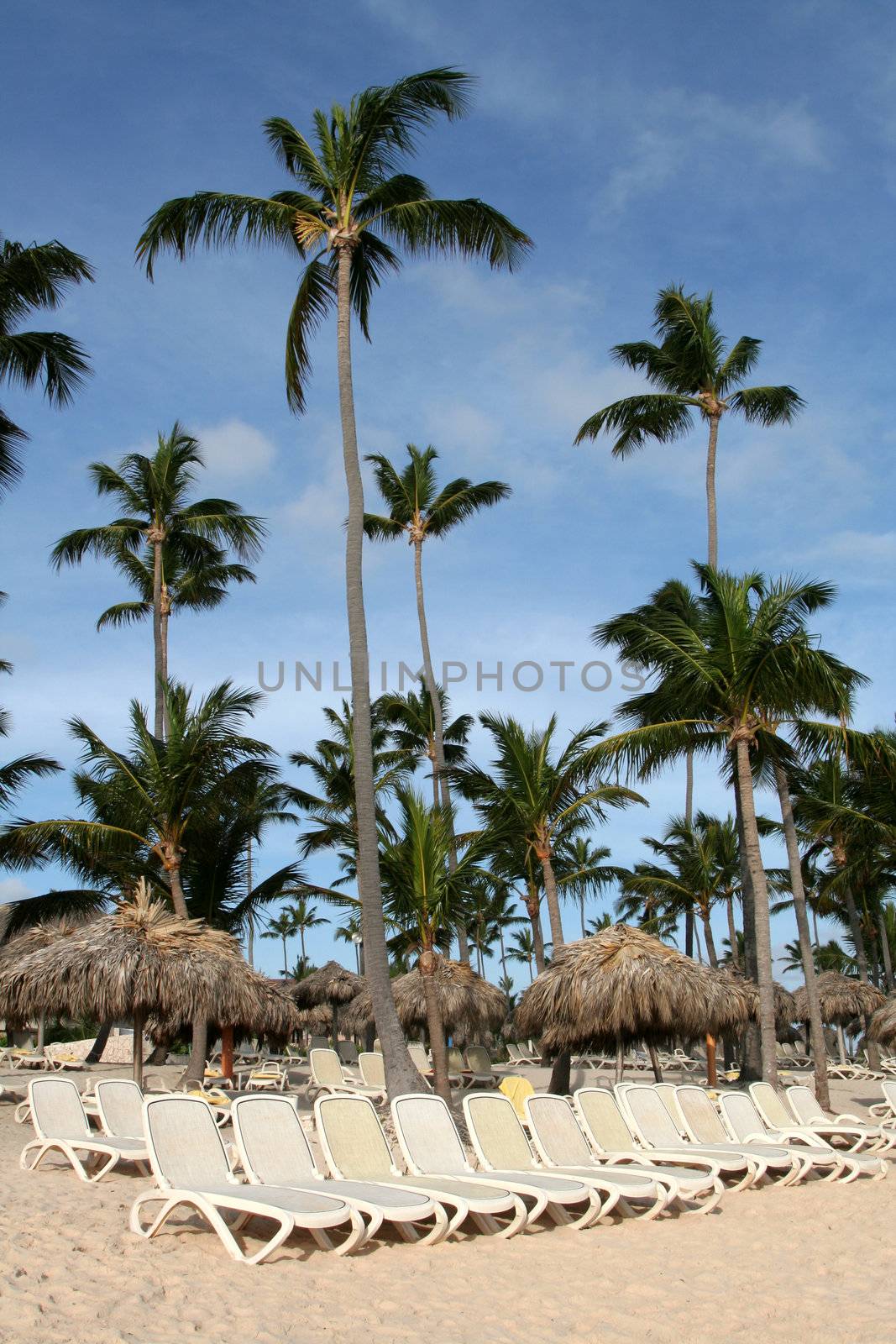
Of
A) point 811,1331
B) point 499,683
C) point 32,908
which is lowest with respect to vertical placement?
point 811,1331

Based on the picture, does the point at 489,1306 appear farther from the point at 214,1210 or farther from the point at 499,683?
the point at 499,683

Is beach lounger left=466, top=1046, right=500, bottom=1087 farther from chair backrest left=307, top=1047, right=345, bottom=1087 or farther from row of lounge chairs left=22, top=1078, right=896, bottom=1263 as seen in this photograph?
row of lounge chairs left=22, top=1078, right=896, bottom=1263

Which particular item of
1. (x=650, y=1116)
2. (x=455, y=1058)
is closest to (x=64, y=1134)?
(x=650, y=1116)

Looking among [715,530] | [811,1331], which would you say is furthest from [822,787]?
[811,1331]

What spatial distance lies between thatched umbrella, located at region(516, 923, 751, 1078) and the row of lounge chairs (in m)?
4.57

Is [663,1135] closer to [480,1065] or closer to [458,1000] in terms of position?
[458,1000]

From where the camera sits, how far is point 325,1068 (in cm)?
1725

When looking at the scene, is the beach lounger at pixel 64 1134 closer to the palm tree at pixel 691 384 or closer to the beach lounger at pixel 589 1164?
the beach lounger at pixel 589 1164

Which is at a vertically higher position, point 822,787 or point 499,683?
point 499,683

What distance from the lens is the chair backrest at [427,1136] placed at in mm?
7059

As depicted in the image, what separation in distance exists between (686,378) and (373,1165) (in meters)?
18.1

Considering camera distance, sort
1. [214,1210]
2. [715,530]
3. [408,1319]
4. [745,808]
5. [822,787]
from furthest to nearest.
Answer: [822,787]
[715,530]
[745,808]
[214,1210]
[408,1319]

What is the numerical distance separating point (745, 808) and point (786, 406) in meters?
9.34

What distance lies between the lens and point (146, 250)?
14.1 m
